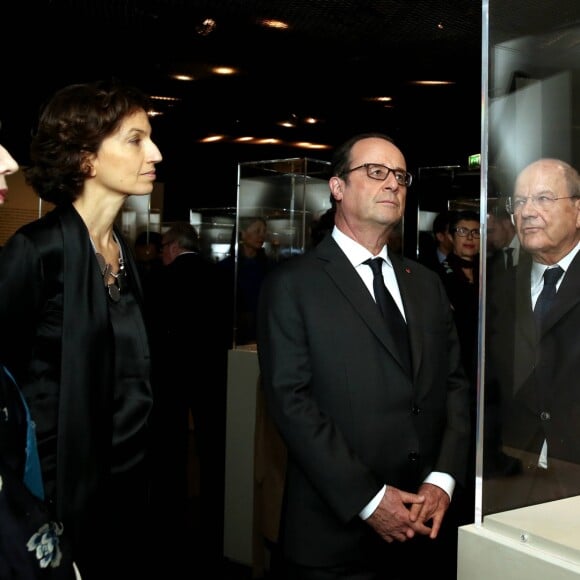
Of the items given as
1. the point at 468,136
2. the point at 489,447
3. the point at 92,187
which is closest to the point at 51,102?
the point at 92,187

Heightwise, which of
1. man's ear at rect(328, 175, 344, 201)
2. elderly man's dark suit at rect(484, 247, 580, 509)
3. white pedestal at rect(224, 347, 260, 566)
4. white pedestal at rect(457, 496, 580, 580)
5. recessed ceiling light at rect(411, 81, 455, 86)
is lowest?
white pedestal at rect(224, 347, 260, 566)

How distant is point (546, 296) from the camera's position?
49.1 inches

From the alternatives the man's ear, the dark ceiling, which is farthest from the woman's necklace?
the dark ceiling

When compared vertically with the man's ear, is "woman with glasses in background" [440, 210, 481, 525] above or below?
below

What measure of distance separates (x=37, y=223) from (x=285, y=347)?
0.73m

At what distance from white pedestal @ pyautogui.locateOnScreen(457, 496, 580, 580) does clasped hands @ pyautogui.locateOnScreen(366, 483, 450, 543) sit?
631 mm

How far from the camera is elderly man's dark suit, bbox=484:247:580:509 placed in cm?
121

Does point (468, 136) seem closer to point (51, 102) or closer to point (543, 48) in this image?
point (51, 102)

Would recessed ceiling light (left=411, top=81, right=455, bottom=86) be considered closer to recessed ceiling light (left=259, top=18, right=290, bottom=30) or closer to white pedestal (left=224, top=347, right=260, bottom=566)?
recessed ceiling light (left=259, top=18, right=290, bottom=30)

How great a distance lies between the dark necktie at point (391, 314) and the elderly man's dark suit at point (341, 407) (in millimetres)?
21

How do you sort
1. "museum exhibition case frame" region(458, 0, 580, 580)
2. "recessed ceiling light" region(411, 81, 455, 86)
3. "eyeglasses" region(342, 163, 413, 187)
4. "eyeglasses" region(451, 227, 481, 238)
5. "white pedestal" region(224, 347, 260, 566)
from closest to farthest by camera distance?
"museum exhibition case frame" region(458, 0, 580, 580), "eyeglasses" region(342, 163, 413, 187), "eyeglasses" region(451, 227, 481, 238), "white pedestal" region(224, 347, 260, 566), "recessed ceiling light" region(411, 81, 455, 86)

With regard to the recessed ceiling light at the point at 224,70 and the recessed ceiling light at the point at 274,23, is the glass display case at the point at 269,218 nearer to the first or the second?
the recessed ceiling light at the point at 274,23

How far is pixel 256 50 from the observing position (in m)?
5.23

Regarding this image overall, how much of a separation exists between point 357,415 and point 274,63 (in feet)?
13.7
